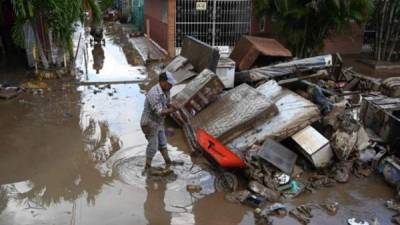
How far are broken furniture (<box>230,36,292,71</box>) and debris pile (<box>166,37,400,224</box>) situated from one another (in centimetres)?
130

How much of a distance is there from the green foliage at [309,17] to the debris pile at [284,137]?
3.67m

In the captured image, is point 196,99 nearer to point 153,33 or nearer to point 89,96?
point 89,96

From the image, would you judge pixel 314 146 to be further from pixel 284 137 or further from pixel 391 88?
pixel 391 88

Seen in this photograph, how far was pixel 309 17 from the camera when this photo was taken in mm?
12406

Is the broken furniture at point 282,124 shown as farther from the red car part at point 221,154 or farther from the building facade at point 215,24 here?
the building facade at point 215,24

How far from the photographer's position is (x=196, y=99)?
7836mm

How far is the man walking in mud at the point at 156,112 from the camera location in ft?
19.4

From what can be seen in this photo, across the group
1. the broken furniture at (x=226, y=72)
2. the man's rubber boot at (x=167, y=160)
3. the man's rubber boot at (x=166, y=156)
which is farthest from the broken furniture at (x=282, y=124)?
the broken furniture at (x=226, y=72)

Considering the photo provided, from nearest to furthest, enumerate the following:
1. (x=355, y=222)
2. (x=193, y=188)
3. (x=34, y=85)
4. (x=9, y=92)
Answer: (x=355, y=222)
(x=193, y=188)
(x=9, y=92)
(x=34, y=85)

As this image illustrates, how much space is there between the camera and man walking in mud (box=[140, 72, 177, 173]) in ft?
19.4

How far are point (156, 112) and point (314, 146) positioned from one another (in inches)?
102

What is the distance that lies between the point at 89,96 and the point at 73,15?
2771mm

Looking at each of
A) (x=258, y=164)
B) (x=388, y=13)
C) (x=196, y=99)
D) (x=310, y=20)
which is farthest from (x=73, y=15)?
(x=388, y=13)

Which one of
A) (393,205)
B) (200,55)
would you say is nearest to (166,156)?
(393,205)
